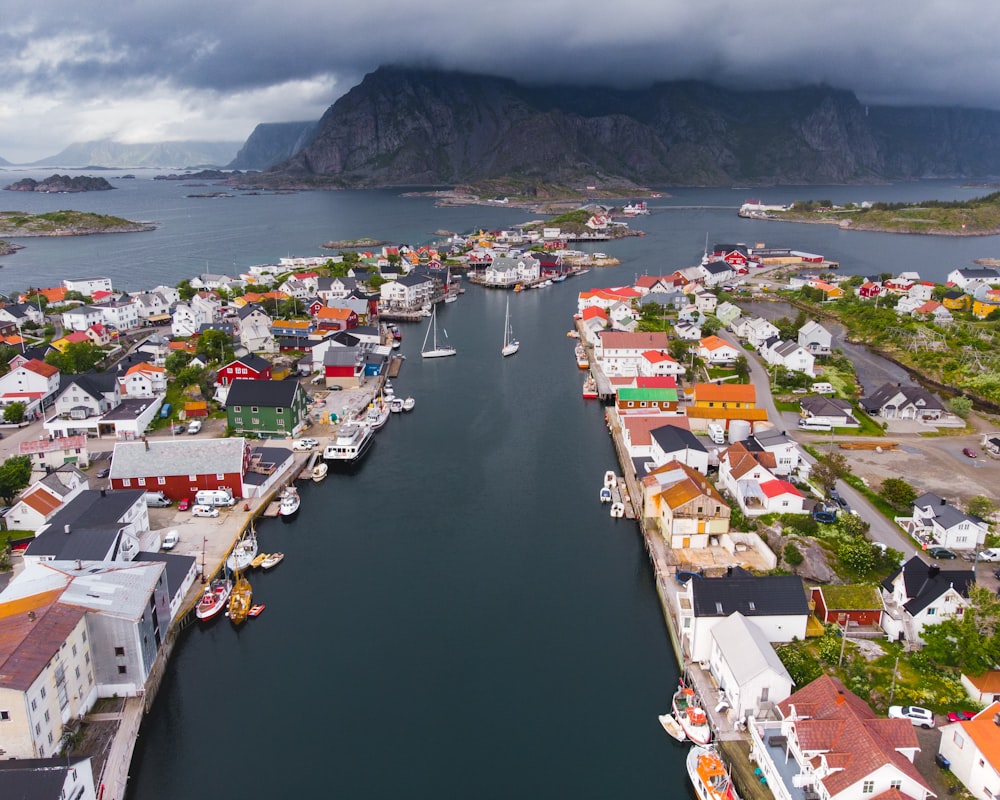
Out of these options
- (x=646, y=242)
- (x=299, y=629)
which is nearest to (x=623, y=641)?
(x=299, y=629)

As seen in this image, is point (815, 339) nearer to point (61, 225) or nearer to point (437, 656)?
point (437, 656)

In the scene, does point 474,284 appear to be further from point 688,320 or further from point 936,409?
point 936,409

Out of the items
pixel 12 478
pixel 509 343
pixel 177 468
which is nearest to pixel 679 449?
pixel 177 468

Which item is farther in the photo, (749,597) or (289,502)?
(289,502)

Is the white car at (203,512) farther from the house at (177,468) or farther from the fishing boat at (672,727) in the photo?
the fishing boat at (672,727)

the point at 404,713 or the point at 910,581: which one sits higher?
the point at 910,581

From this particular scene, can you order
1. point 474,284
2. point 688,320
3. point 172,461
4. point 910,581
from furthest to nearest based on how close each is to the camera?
point 474,284, point 688,320, point 172,461, point 910,581
